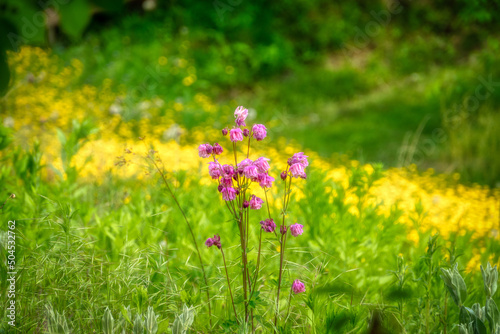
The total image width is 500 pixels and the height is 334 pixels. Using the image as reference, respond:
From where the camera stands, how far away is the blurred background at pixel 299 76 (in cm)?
616

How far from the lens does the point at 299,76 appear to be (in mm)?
10406

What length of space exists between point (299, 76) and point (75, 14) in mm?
9748

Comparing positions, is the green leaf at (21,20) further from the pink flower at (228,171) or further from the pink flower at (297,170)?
the pink flower at (297,170)

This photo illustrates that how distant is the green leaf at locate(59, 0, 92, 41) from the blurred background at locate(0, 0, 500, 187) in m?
4.22

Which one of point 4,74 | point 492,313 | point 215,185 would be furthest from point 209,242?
point 215,185

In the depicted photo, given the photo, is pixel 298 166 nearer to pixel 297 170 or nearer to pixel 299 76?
pixel 297 170

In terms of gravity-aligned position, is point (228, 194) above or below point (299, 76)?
above

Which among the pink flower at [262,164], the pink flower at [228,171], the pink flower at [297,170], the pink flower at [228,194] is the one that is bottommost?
the pink flower at [228,194]

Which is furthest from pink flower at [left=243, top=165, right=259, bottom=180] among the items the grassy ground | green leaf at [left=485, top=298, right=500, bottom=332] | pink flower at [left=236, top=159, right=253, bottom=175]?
green leaf at [left=485, top=298, right=500, bottom=332]

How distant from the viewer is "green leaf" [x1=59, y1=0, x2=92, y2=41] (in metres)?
0.93

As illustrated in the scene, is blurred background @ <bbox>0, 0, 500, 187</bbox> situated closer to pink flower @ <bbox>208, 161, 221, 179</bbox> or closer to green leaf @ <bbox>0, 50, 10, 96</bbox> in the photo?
pink flower @ <bbox>208, 161, 221, 179</bbox>

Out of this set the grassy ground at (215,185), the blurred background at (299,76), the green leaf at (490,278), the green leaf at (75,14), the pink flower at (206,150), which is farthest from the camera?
the blurred background at (299,76)

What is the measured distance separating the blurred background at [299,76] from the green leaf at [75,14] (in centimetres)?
422

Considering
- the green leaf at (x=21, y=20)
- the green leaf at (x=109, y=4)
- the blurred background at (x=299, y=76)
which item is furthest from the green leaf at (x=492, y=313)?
the blurred background at (x=299, y=76)
